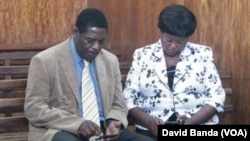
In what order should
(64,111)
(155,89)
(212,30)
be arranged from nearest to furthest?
(64,111) → (155,89) → (212,30)

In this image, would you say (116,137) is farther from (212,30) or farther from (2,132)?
(212,30)

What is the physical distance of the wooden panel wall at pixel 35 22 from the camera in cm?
618

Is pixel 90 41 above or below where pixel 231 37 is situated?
above

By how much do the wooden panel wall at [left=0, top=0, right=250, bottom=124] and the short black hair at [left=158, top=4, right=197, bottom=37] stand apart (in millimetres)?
752

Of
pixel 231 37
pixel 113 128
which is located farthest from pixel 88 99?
pixel 231 37

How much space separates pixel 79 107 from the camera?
366cm

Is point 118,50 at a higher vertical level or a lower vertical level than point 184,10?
lower

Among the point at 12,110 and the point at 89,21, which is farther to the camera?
the point at 12,110

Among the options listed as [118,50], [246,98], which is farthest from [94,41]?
[118,50]

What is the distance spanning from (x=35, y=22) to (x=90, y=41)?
2781 millimetres

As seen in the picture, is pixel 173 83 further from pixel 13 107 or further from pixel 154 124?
pixel 13 107

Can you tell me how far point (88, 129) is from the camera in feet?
11.5

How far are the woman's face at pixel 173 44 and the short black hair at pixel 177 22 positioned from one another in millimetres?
31

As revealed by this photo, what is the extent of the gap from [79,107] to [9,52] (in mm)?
2575
